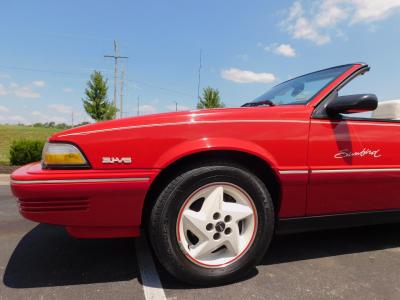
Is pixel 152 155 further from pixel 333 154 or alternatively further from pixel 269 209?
pixel 333 154

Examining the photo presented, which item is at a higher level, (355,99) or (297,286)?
(355,99)

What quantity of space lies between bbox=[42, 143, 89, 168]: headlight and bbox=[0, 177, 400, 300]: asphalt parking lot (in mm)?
768

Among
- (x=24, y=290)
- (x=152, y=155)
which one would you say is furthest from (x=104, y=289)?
(x=152, y=155)

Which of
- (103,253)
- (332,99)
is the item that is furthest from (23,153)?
(332,99)

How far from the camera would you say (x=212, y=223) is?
201cm

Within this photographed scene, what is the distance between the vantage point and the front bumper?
5.92 ft

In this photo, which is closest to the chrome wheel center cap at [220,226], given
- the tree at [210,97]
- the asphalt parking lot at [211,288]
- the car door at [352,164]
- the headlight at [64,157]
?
the asphalt parking lot at [211,288]

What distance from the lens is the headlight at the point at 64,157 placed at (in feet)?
6.07

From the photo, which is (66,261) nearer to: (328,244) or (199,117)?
(199,117)

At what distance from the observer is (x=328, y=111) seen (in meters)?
2.21

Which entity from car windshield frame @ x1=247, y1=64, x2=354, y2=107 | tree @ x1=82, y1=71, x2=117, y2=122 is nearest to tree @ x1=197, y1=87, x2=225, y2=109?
tree @ x1=82, y1=71, x2=117, y2=122

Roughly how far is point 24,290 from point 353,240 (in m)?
2.62

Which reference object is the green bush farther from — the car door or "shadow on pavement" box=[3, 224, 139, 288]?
the car door

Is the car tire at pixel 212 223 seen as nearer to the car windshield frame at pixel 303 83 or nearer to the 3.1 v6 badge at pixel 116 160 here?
the 3.1 v6 badge at pixel 116 160
